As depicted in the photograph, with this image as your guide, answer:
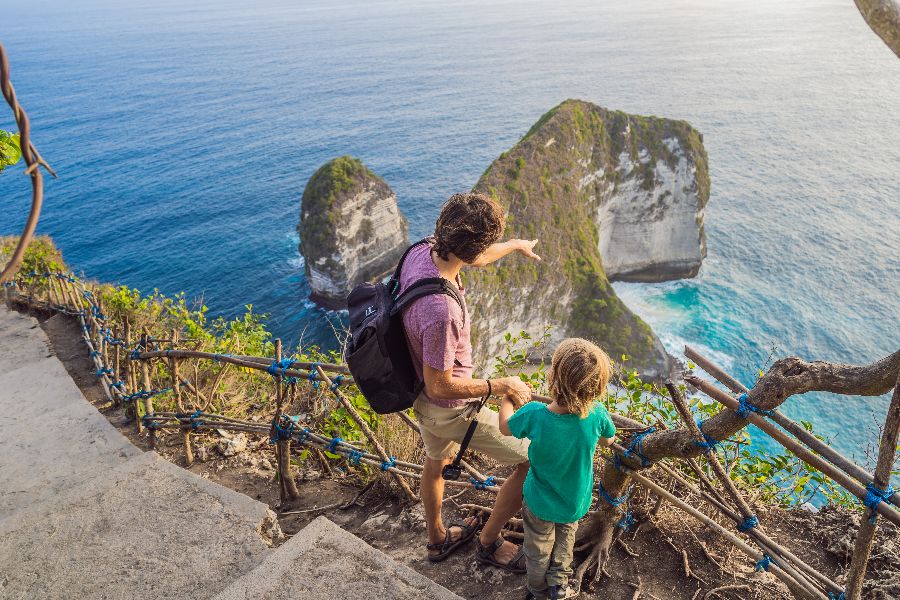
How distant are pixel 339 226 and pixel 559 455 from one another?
33.2m

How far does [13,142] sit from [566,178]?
36108 mm

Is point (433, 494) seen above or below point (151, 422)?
above

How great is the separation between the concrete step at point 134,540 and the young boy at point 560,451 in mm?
1537

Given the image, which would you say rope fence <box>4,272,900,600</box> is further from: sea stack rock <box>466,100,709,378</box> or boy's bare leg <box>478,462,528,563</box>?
sea stack rock <box>466,100,709,378</box>

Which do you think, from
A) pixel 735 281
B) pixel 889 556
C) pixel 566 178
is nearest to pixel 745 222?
pixel 735 281

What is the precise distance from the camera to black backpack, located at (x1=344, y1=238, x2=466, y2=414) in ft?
9.05

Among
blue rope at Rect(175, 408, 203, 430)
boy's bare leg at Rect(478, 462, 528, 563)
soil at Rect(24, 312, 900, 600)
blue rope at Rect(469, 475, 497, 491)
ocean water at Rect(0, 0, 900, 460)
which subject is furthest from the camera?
ocean water at Rect(0, 0, 900, 460)

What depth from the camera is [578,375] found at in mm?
2506

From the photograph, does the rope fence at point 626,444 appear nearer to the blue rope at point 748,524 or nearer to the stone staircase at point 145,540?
the blue rope at point 748,524

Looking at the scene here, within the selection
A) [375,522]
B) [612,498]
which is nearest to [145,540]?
[375,522]

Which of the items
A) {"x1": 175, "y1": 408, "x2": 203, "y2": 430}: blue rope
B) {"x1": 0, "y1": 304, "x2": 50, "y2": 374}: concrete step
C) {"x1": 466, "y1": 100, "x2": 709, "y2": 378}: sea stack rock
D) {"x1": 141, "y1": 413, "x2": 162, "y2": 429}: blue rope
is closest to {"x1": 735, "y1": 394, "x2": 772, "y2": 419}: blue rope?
{"x1": 175, "y1": 408, "x2": 203, "y2": 430}: blue rope

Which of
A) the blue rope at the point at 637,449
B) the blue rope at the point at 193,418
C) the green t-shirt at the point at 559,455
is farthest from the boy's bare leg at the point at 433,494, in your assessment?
the blue rope at the point at 193,418

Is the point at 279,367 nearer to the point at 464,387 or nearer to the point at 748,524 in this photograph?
the point at 464,387

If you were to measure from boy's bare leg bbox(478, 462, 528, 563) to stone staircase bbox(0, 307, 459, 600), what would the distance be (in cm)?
66
